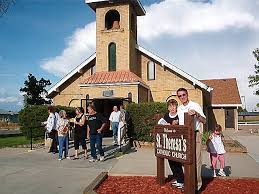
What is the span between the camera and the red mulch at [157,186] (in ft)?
24.1

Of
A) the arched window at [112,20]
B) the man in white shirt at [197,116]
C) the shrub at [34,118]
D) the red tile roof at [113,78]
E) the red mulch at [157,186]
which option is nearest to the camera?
the man in white shirt at [197,116]

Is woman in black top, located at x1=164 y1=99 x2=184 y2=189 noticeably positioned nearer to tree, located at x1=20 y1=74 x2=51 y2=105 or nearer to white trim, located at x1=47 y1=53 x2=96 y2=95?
white trim, located at x1=47 y1=53 x2=96 y2=95

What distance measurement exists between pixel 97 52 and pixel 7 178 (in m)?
16.1

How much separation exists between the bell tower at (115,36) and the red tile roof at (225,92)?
15.5m

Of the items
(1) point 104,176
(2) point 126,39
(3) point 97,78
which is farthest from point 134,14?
(1) point 104,176

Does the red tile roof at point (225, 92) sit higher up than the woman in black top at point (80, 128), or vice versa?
the red tile roof at point (225, 92)

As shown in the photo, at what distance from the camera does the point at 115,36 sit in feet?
77.8

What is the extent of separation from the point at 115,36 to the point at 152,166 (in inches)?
563

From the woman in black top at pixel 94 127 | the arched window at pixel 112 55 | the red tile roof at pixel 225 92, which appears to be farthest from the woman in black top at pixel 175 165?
the red tile roof at pixel 225 92

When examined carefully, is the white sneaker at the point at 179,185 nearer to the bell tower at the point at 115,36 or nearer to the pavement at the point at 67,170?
the pavement at the point at 67,170

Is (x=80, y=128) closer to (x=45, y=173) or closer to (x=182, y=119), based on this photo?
(x=45, y=173)

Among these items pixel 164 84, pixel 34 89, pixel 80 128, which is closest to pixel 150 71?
pixel 164 84

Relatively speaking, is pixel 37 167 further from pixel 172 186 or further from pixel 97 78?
pixel 97 78

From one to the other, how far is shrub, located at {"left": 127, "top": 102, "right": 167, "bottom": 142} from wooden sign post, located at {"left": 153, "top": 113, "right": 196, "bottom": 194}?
908cm
